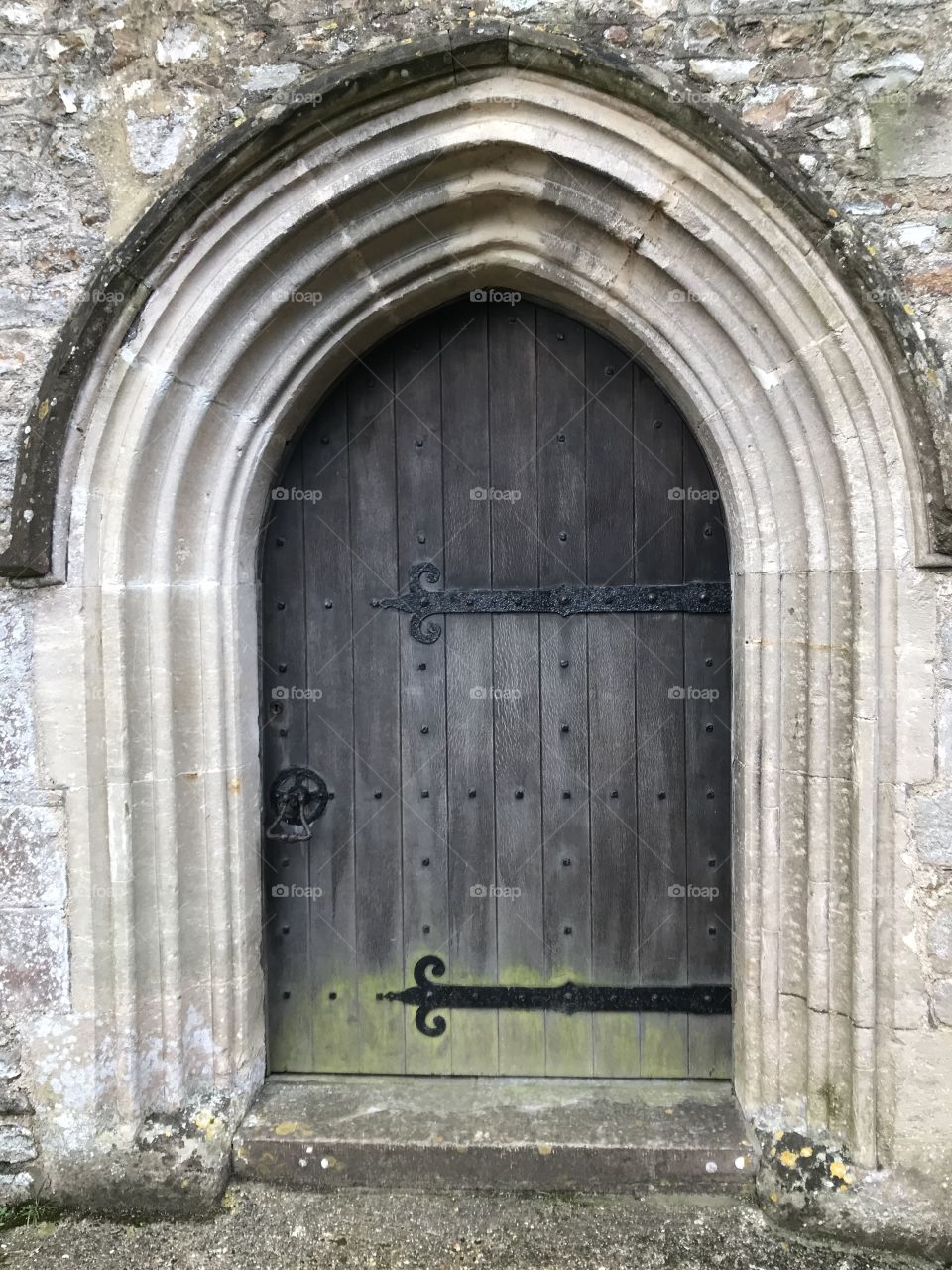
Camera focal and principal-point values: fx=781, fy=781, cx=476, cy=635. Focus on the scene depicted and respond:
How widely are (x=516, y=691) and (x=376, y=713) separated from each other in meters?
0.45

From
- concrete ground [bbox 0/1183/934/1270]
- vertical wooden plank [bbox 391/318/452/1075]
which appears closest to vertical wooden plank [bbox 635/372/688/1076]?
concrete ground [bbox 0/1183/934/1270]

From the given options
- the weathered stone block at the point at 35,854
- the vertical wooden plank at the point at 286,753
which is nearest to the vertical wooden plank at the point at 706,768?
the vertical wooden plank at the point at 286,753

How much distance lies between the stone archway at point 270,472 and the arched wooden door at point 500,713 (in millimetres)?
188

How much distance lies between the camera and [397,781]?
2506 mm

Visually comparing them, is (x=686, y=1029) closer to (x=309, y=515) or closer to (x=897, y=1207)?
(x=897, y=1207)

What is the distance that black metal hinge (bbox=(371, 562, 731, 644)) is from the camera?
240 centimetres

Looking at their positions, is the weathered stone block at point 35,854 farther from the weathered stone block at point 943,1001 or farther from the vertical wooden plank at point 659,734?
the weathered stone block at point 943,1001

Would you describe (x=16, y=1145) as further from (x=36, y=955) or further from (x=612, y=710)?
(x=612, y=710)

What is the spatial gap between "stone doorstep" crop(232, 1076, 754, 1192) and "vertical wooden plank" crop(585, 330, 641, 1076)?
237 mm

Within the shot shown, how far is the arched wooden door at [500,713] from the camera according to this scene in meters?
2.44

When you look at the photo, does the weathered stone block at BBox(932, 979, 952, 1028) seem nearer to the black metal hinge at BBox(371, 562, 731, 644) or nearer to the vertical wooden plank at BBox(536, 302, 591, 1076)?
the vertical wooden plank at BBox(536, 302, 591, 1076)

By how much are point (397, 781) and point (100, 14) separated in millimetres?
2269

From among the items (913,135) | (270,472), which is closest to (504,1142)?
(270,472)

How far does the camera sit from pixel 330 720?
2510 millimetres
